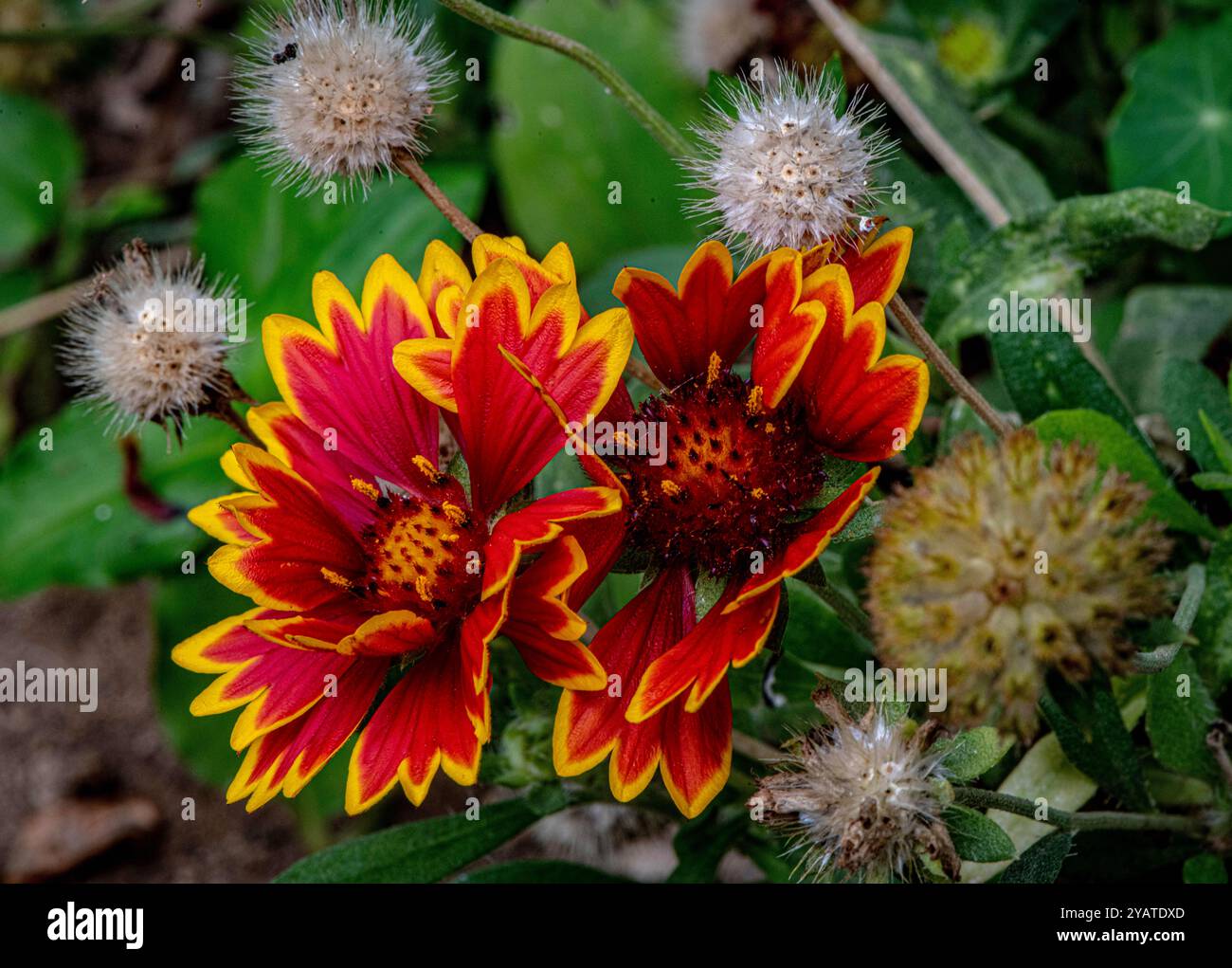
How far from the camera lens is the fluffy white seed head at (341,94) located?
1.06 m

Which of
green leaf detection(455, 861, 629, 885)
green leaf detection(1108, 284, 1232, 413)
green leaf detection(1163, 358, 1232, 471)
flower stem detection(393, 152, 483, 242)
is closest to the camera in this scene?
flower stem detection(393, 152, 483, 242)

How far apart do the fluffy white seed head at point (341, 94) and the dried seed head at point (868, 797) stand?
614 millimetres

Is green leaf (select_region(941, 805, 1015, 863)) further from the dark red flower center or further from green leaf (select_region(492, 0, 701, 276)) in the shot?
green leaf (select_region(492, 0, 701, 276))

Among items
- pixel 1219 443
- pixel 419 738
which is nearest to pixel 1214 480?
pixel 1219 443

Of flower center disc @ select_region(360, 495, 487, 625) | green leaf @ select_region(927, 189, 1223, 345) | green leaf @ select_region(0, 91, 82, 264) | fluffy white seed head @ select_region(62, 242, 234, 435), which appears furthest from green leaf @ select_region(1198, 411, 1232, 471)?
green leaf @ select_region(0, 91, 82, 264)

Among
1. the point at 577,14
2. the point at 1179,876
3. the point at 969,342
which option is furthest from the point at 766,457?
the point at 577,14

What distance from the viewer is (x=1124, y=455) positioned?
113 centimetres

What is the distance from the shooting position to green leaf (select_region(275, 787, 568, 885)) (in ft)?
4.03

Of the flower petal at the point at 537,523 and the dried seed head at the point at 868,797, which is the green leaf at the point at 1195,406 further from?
the flower petal at the point at 537,523

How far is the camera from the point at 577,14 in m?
1.88

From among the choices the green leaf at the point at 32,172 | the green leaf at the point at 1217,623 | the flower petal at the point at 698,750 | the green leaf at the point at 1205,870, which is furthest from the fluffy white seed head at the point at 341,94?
the green leaf at the point at 32,172

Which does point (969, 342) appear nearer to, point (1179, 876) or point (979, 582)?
point (1179, 876)

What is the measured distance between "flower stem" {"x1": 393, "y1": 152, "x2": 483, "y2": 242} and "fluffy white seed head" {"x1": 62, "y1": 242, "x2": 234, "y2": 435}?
239 mm

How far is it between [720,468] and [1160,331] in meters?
0.79
